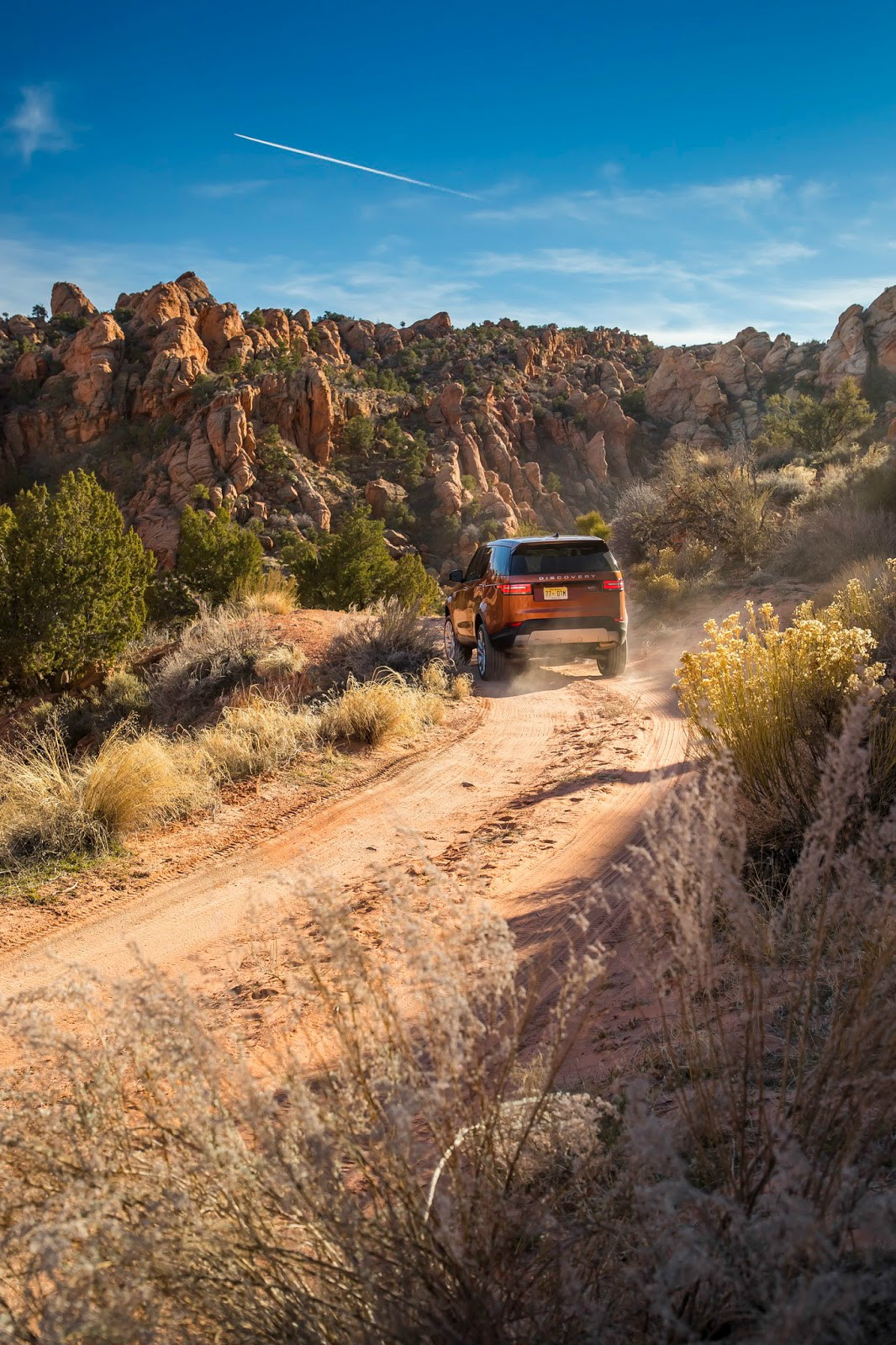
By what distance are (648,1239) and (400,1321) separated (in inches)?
20.5

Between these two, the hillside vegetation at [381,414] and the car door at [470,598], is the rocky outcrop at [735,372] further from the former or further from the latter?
the car door at [470,598]

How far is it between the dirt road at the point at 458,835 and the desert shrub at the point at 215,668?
313 cm

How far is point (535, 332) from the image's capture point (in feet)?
308

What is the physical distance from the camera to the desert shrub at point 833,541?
17734 millimetres

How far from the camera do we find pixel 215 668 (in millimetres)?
12031

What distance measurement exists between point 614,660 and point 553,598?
65.7 inches

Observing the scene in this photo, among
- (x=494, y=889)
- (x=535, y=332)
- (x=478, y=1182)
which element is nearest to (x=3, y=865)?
(x=494, y=889)

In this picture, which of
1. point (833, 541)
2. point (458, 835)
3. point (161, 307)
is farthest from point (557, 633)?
point (161, 307)

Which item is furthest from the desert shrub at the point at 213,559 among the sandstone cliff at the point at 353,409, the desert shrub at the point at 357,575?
the sandstone cliff at the point at 353,409

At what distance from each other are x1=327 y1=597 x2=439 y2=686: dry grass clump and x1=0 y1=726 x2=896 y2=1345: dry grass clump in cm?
916

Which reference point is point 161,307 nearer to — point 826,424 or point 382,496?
point 382,496

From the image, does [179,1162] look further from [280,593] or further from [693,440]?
[693,440]

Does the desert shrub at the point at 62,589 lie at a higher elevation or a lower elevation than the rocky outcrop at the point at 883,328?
lower

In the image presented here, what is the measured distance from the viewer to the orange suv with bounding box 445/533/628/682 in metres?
11.6
